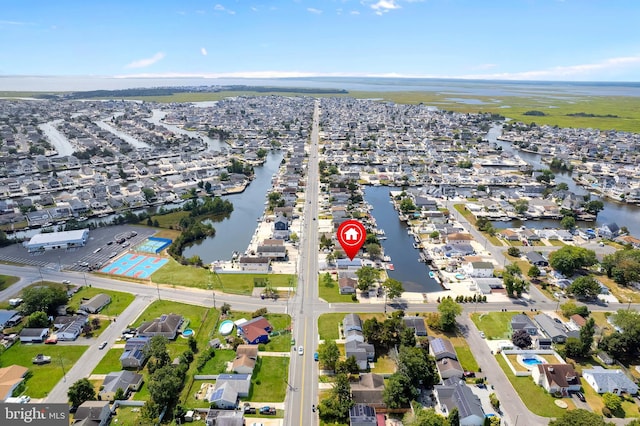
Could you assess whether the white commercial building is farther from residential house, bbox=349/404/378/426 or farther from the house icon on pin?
residential house, bbox=349/404/378/426

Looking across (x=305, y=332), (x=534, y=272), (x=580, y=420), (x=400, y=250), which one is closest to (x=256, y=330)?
(x=305, y=332)

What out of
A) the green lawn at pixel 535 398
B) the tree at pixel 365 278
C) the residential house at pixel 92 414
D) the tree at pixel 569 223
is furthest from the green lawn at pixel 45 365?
the tree at pixel 569 223

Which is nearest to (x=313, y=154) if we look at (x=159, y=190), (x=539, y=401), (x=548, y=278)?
(x=159, y=190)

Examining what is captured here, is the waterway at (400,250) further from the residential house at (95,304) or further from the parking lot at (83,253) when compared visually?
the parking lot at (83,253)

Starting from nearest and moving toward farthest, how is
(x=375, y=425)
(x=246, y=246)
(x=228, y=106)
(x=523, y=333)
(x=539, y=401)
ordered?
1. (x=375, y=425)
2. (x=539, y=401)
3. (x=523, y=333)
4. (x=246, y=246)
5. (x=228, y=106)

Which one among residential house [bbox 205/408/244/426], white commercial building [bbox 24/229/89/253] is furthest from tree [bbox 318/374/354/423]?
white commercial building [bbox 24/229/89/253]

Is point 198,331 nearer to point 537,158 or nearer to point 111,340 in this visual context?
point 111,340

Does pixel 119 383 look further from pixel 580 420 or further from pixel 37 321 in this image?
pixel 580 420
